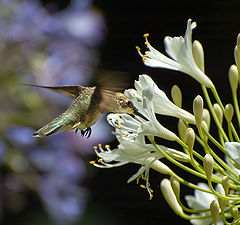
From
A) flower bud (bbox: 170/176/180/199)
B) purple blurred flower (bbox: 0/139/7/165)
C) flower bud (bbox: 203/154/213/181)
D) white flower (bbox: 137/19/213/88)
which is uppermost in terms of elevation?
white flower (bbox: 137/19/213/88)

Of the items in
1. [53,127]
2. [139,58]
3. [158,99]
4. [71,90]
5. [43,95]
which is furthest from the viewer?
[139,58]

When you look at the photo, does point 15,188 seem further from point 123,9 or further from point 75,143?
point 123,9

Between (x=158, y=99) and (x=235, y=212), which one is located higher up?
(x=158, y=99)

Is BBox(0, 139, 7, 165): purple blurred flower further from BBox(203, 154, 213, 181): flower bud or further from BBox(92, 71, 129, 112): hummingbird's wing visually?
BBox(203, 154, 213, 181): flower bud

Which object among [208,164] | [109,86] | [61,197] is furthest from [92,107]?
[61,197]

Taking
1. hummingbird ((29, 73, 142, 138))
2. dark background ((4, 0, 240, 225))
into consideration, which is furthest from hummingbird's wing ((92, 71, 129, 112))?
dark background ((4, 0, 240, 225))

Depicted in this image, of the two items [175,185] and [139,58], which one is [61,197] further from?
[139,58]
